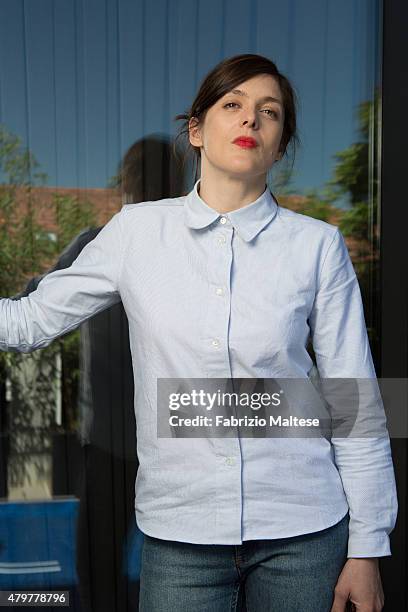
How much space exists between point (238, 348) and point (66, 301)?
0.31 metres

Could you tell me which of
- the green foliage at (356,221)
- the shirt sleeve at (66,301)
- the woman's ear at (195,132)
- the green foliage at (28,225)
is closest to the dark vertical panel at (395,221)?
the green foliage at (356,221)

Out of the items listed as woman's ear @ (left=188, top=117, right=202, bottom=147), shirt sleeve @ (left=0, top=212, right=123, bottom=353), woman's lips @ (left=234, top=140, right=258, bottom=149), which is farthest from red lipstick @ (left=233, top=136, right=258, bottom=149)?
shirt sleeve @ (left=0, top=212, right=123, bottom=353)

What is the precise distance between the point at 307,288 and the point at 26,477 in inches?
44.4

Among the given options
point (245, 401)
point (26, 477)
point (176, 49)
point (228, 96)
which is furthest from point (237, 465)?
point (176, 49)

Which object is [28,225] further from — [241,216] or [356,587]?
[356,587]

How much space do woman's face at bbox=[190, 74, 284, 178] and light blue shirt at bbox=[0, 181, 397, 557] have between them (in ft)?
0.23

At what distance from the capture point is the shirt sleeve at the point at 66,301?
1363 millimetres

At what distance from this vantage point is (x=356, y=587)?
1.31 meters

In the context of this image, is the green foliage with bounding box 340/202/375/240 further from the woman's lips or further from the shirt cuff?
the shirt cuff

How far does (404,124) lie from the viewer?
2.17 meters

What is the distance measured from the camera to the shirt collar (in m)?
1.33

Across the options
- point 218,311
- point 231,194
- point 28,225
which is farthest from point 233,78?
point 28,225

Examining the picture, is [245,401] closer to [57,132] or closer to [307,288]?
[307,288]

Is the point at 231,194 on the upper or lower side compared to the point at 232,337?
upper
